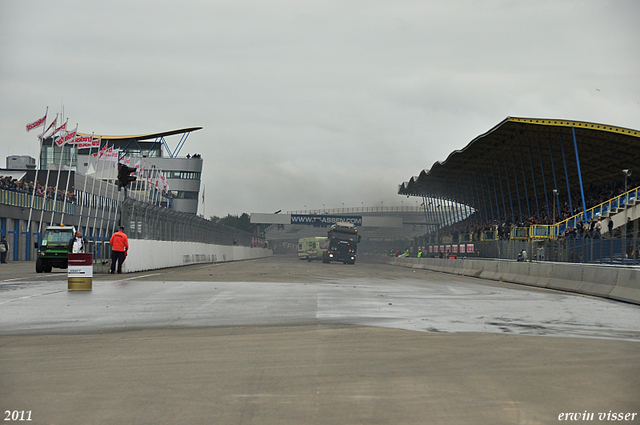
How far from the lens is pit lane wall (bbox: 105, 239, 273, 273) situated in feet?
101

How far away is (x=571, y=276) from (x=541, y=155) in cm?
3498

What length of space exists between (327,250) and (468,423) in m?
60.8

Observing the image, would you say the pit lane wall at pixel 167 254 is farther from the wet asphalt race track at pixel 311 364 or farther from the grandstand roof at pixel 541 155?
the grandstand roof at pixel 541 155

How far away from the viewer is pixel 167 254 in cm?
3909

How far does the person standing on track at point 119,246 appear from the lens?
26.0 meters

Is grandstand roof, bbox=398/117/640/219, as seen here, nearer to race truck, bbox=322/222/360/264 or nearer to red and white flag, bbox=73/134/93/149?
race truck, bbox=322/222/360/264

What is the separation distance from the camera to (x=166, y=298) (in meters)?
15.7

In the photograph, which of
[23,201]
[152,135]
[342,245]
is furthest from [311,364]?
[152,135]

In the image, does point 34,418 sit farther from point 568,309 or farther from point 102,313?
point 568,309

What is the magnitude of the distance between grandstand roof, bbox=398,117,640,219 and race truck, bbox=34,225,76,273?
2685 centimetres

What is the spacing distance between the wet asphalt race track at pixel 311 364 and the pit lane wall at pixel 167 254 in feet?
56.5

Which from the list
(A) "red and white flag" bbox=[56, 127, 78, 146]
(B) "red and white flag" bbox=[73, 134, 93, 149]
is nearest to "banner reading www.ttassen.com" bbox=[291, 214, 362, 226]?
(B) "red and white flag" bbox=[73, 134, 93, 149]

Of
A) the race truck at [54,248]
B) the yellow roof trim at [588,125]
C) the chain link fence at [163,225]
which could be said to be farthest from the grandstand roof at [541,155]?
the race truck at [54,248]

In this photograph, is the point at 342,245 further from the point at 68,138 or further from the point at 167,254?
the point at 167,254
